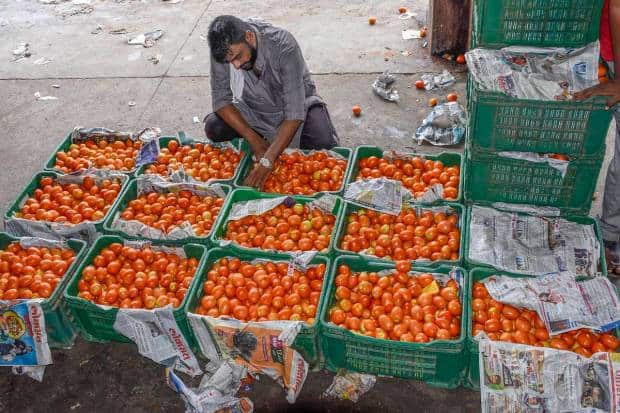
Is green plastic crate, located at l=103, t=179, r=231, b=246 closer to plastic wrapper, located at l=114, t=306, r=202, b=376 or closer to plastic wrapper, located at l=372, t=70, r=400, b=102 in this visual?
plastic wrapper, located at l=114, t=306, r=202, b=376

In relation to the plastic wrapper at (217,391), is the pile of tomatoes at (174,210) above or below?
above

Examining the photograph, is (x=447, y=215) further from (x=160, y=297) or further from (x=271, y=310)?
(x=160, y=297)

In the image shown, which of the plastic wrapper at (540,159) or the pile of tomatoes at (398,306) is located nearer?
the pile of tomatoes at (398,306)

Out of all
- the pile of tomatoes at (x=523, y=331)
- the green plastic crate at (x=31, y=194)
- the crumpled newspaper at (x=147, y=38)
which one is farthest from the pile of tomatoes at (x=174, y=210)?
the crumpled newspaper at (x=147, y=38)

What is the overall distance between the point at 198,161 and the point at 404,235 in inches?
79.8

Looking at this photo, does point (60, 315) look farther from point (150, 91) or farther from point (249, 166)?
point (150, 91)

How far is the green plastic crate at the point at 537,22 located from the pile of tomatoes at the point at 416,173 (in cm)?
104

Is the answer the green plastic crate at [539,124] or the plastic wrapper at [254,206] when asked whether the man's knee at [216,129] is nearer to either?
the plastic wrapper at [254,206]

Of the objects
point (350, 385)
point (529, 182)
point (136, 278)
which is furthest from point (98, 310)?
point (529, 182)

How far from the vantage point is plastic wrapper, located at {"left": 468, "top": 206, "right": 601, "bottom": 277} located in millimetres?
3750

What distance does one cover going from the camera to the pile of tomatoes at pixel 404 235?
3951mm

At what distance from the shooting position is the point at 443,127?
581 centimetres

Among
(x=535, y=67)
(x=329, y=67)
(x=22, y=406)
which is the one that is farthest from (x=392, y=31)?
(x=22, y=406)

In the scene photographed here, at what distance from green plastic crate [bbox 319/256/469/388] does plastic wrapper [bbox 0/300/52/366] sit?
184 centimetres
